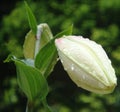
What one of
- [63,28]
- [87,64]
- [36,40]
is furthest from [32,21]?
[63,28]

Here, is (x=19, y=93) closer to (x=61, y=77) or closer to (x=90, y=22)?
(x=61, y=77)

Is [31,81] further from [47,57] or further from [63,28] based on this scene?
[63,28]

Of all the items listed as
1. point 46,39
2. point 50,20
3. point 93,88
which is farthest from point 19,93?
point 93,88

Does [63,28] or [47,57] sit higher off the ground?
[47,57]

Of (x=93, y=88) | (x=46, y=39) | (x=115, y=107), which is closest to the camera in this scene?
(x=93, y=88)

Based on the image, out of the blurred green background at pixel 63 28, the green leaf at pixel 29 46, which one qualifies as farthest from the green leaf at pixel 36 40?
the blurred green background at pixel 63 28

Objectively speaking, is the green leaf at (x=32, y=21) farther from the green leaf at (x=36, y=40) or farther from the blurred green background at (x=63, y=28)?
the blurred green background at (x=63, y=28)
